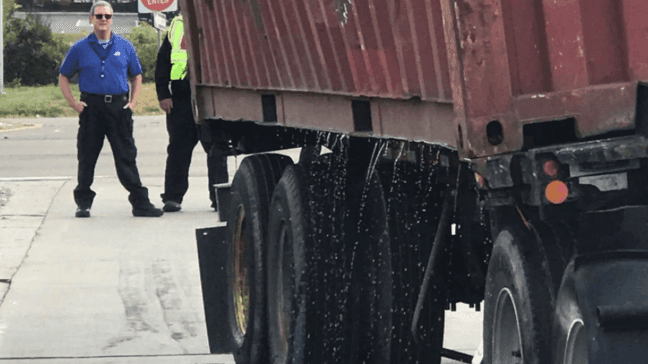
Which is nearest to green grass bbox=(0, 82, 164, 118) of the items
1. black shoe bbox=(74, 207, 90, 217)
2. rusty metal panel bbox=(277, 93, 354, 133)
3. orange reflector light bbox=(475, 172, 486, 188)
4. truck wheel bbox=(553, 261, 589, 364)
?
black shoe bbox=(74, 207, 90, 217)

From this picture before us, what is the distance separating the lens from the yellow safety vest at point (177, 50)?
12531 mm

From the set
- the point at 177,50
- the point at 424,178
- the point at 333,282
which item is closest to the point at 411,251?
the point at 424,178

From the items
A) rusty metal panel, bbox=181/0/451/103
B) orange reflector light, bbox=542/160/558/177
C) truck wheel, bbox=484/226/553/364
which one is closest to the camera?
orange reflector light, bbox=542/160/558/177

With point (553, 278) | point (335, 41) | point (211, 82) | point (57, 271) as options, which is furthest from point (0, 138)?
point (553, 278)

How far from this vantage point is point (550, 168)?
11.8 feet

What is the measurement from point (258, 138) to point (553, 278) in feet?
13.3

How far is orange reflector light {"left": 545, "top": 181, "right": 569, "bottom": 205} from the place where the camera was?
359 centimetres

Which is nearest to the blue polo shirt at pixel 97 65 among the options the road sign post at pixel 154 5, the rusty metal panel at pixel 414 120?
the rusty metal panel at pixel 414 120

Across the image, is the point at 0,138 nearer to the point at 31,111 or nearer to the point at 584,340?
the point at 31,111

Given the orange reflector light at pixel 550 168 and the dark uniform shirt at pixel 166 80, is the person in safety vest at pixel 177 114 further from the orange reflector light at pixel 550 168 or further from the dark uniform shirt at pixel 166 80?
the orange reflector light at pixel 550 168

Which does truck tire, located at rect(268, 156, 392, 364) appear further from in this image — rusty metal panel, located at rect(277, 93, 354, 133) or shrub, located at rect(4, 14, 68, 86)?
shrub, located at rect(4, 14, 68, 86)

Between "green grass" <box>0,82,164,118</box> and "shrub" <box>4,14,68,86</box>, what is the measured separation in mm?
4658

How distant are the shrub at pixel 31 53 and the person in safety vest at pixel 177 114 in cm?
3380

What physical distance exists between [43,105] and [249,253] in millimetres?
29199
